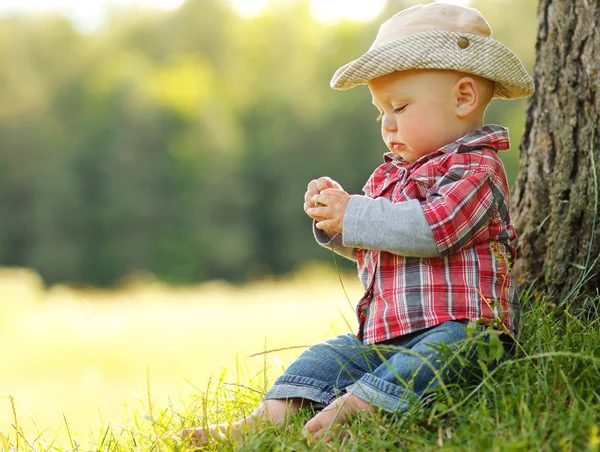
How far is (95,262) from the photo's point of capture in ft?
102

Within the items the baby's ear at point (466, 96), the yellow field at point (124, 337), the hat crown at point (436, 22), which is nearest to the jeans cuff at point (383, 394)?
the baby's ear at point (466, 96)

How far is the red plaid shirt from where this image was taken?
7.30ft

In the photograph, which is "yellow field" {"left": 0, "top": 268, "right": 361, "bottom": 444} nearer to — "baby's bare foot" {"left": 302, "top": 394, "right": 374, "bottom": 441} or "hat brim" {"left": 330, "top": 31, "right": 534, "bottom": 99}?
"baby's bare foot" {"left": 302, "top": 394, "right": 374, "bottom": 441}

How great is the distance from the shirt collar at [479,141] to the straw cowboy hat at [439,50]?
0.16 m

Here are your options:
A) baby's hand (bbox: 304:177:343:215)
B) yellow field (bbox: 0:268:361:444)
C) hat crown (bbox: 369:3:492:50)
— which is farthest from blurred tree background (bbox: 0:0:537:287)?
baby's hand (bbox: 304:177:343:215)

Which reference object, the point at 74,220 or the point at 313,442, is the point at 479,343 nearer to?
the point at 313,442

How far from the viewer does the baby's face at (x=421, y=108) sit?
237cm

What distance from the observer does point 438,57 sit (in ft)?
7.55

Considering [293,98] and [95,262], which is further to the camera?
[293,98]

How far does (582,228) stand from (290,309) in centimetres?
887

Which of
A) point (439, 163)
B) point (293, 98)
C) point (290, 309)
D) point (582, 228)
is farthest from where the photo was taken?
→ point (293, 98)

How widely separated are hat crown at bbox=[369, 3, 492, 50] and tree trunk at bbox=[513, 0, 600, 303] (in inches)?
25.2

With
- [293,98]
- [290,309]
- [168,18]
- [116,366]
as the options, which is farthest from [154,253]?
[116,366]

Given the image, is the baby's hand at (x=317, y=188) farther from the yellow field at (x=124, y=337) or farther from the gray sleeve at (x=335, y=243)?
the yellow field at (x=124, y=337)
